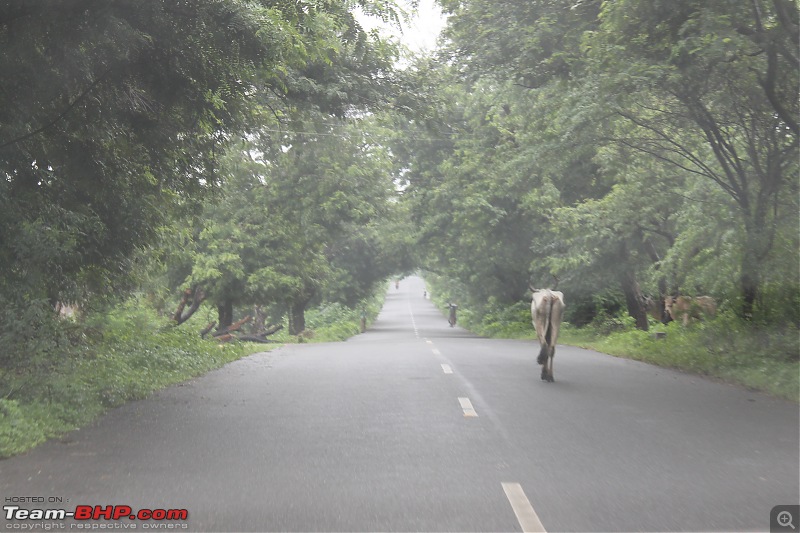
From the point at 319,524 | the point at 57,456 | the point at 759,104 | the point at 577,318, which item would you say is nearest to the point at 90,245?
the point at 57,456

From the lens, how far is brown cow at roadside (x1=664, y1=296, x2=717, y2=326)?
20.4 metres

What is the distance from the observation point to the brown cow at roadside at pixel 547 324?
13.0 m

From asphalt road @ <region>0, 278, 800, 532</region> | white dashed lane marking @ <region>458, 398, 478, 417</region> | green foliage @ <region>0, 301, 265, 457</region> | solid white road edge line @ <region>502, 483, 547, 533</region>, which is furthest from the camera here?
white dashed lane marking @ <region>458, 398, 478, 417</region>

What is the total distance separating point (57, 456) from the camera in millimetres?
7082

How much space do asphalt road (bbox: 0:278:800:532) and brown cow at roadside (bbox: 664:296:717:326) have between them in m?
8.83

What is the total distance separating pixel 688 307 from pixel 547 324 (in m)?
11.6

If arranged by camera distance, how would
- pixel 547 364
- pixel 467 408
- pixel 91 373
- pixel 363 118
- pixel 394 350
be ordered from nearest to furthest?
pixel 467 408, pixel 91 373, pixel 547 364, pixel 363 118, pixel 394 350

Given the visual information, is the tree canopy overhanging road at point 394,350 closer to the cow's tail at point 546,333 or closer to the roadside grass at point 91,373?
the roadside grass at point 91,373

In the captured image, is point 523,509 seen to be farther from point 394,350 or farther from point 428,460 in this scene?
point 394,350

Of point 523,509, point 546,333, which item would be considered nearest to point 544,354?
point 546,333

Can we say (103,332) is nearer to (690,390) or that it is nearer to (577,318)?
(690,390)

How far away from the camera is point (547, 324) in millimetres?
13227

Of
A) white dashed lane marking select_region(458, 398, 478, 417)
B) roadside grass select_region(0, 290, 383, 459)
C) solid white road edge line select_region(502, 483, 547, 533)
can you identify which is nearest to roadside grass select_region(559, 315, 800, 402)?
white dashed lane marking select_region(458, 398, 478, 417)

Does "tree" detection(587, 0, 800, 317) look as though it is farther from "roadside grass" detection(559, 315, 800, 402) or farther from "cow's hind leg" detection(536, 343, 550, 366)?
"cow's hind leg" detection(536, 343, 550, 366)
